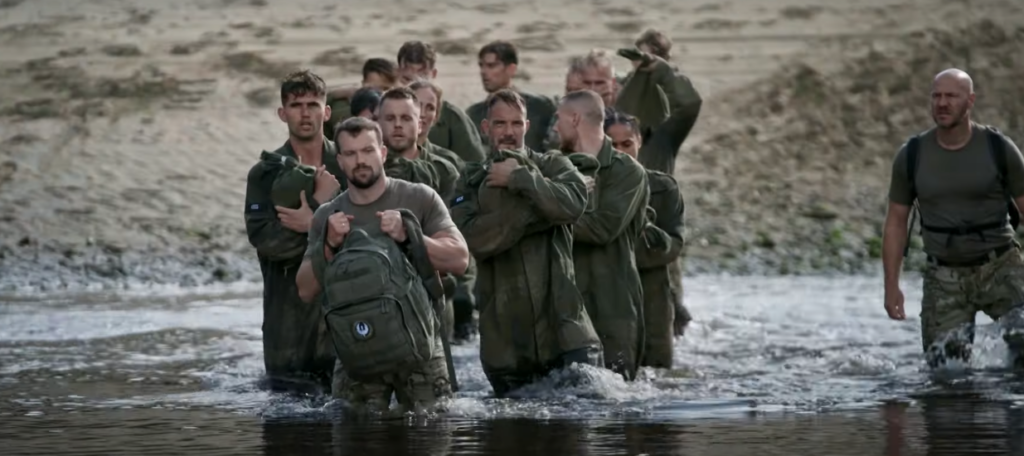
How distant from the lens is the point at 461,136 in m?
17.0

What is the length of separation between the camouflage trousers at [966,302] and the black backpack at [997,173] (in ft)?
0.61

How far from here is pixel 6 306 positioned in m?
20.7

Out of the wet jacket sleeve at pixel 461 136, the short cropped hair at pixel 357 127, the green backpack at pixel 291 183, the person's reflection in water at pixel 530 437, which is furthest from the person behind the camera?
the wet jacket sleeve at pixel 461 136

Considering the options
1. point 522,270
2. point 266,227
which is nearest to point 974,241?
point 522,270

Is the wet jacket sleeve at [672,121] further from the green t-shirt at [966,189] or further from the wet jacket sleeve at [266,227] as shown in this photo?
the wet jacket sleeve at [266,227]

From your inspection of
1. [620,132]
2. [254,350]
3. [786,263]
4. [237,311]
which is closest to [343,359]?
[620,132]

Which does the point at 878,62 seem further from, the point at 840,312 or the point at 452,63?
the point at 840,312

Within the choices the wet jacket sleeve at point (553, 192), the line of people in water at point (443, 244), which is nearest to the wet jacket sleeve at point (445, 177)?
the line of people in water at point (443, 244)

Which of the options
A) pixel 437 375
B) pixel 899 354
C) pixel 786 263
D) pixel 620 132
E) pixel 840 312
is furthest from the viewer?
pixel 786 263

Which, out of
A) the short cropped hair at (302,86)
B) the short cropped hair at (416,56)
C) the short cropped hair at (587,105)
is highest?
the short cropped hair at (416,56)

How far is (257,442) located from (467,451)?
108 centimetres

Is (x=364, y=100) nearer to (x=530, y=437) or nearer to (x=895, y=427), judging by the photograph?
(x=530, y=437)

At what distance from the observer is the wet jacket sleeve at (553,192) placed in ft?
41.7

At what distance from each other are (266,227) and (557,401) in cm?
184
